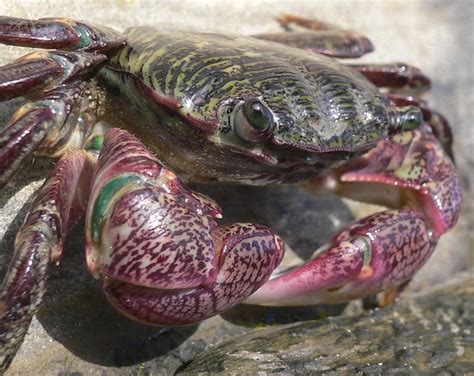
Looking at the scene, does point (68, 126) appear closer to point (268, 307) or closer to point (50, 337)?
point (50, 337)

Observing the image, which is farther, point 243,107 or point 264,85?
point 264,85

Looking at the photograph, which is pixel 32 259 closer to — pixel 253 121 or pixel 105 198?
pixel 105 198

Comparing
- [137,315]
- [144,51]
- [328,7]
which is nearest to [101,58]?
[144,51]

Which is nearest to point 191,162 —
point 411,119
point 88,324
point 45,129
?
point 45,129

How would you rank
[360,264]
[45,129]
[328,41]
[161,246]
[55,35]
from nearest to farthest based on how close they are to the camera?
[161,246] < [45,129] < [55,35] < [360,264] < [328,41]

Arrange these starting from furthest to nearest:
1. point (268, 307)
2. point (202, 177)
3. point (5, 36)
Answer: point (268, 307)
point (202, 177)
point (5, 36)

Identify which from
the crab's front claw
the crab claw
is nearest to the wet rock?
the crab's front claw

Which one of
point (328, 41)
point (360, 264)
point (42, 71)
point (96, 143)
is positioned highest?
point (42, 71)
